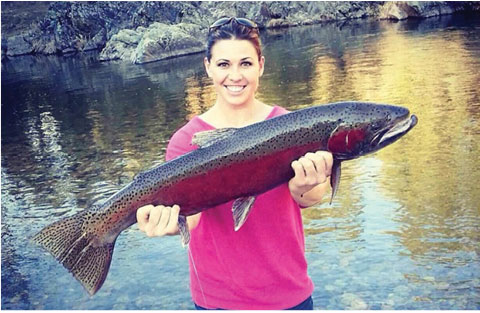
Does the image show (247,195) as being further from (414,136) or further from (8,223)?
(414,136)

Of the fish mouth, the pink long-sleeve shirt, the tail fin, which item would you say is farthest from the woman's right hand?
the fish mouth

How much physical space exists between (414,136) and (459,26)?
28.3 m

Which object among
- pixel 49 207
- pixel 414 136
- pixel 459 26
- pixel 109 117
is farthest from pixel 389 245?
pixel 459 26

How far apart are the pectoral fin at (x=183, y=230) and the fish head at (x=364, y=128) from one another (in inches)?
38.3

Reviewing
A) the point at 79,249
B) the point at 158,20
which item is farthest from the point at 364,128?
the point at 158,20

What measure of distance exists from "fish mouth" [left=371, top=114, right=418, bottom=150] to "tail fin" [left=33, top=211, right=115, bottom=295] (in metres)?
1.78

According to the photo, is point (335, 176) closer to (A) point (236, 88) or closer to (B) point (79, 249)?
(A) point (236, 88)

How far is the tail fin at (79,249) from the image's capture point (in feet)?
10.6

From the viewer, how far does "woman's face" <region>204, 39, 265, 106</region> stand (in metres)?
3.14

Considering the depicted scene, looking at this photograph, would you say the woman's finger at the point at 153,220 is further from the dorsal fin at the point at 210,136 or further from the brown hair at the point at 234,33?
the brown hair at the point at 234,33

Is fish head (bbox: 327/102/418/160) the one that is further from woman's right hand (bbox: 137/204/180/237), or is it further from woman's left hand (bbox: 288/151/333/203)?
woman's right hand (bbox: 137/204/180/237)

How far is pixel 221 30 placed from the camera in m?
3.17

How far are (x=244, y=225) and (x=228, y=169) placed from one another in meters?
0.35

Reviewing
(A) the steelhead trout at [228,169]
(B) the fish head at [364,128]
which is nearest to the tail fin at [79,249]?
(A) the steelhead trout at [228,169]
